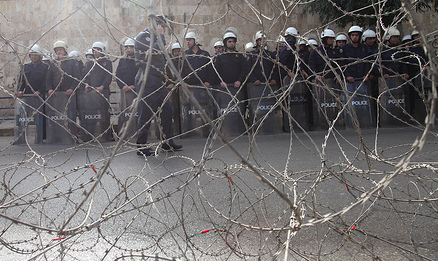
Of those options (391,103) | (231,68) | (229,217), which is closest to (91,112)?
(231,68)

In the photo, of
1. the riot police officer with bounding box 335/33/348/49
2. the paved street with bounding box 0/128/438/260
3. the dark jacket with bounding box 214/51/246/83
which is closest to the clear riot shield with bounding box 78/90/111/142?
the dark jacket with bounding box 214/51/246/83

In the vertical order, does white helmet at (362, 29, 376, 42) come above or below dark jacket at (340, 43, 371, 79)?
above

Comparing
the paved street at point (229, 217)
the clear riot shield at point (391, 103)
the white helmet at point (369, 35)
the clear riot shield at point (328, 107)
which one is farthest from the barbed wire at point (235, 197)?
the white helmet at point (369, 35)

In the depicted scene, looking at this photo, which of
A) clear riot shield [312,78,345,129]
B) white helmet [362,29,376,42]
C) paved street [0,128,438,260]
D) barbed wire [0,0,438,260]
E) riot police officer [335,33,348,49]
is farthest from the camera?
riot police officer [335,33,348,49]

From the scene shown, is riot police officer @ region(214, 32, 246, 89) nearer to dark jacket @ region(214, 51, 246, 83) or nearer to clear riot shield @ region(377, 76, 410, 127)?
dark jacket @ region(214, 51, 246, 83)

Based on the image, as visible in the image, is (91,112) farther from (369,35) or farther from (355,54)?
(369,35)

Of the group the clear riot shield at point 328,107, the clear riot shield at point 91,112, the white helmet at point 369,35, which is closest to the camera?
the clear riot shield at point 328,107

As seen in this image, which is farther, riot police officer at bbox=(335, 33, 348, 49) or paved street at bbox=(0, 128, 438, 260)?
riot police officer at bbox=(335, 33, 348, 49)

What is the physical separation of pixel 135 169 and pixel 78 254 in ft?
8.57

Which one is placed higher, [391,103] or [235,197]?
[391,103]

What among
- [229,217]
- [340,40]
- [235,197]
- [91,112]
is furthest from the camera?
[340,40]

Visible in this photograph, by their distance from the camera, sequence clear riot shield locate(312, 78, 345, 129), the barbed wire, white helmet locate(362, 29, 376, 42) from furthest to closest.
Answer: white helmet locate(362, 29, 376, 42), clear riot shield locate(312, 78, 345, 129), the barbed wire

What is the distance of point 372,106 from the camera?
27.2 ft

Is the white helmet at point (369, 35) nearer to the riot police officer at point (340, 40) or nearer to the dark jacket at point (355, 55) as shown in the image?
the dark jacket at point (355, 55)
